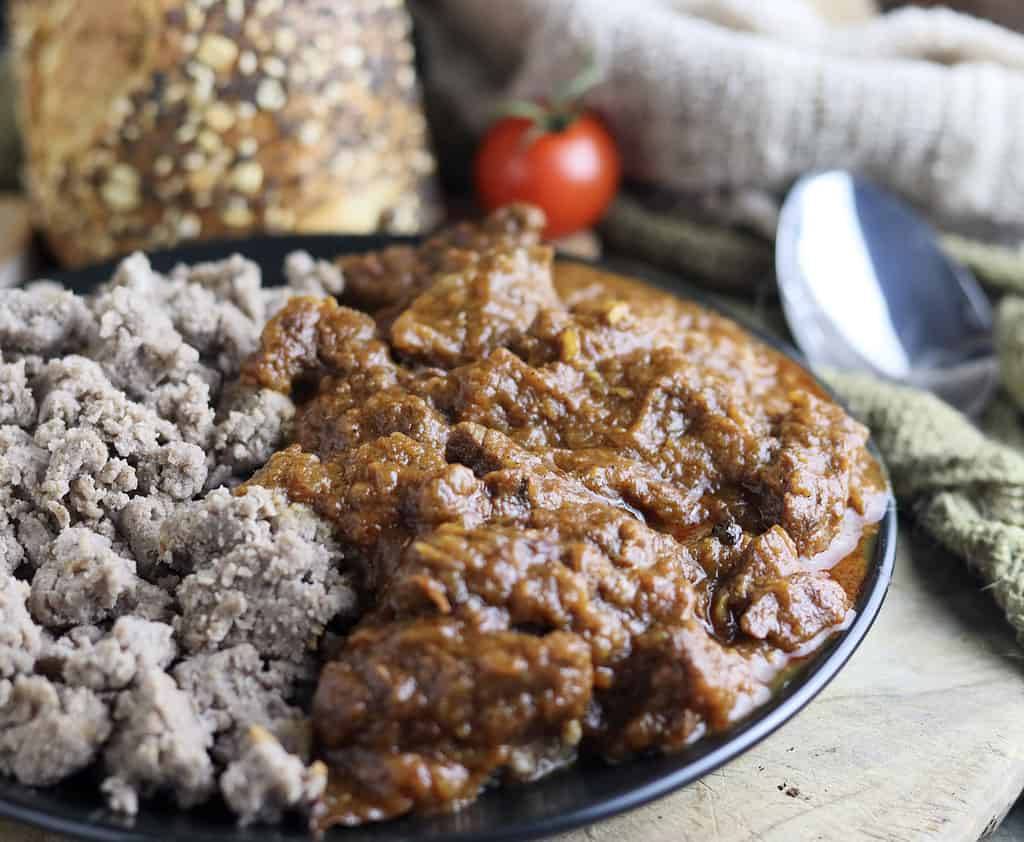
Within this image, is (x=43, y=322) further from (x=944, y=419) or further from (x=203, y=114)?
(x=944, y=419)

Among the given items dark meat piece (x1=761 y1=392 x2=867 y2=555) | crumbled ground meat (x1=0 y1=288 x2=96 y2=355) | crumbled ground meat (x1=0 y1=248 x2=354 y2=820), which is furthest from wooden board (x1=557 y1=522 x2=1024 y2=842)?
crumbled ground meat (x1=0 y1=288 x2=96 y2=355)

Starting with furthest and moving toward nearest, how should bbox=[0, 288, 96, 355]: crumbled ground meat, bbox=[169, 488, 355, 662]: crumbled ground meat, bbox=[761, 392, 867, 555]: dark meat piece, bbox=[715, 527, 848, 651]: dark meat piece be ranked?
bbox=[0, 288, 96, 355]: crumbled ground meat
bbox=[761, 392, 867, 555]: dark meat piece
bbox=[715, 527, 848, 651]: dark meat piece
bbox=[169, 488, 355, 662]: crumbled ground meat

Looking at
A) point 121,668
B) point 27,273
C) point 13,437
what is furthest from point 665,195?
point 121,668

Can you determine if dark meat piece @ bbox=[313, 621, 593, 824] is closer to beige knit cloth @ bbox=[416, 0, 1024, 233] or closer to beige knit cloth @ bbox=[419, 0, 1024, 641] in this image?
beige knit cloth @ bbox=[419, 0, 1024, 641]

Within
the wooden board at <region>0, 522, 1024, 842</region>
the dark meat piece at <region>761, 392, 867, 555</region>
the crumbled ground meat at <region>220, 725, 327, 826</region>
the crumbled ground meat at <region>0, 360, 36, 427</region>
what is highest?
the crumbled ground meat at <region>0, 360, 36, 427</region>

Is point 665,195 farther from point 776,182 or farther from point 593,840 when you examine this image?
point 593,840

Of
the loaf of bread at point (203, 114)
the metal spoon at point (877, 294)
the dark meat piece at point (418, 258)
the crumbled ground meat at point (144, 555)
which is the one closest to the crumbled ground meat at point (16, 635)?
the crumbled ground meat at point (144, 555)
